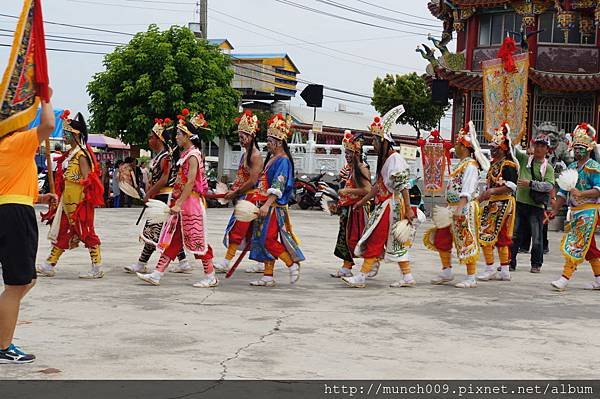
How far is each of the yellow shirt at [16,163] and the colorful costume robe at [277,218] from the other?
4.31 metres

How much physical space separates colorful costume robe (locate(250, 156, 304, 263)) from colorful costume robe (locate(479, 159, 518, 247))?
8.03 ft

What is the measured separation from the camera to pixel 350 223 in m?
11.0

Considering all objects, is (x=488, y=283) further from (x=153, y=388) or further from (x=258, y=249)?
(x=153, y=388)

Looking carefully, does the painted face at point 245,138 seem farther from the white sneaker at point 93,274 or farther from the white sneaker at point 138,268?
the white sneaker at point 93,274

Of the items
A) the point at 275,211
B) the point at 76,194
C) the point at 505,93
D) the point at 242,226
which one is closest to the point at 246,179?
the point at 242,226

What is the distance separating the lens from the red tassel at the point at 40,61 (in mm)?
6133

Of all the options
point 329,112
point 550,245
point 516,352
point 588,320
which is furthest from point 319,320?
point 329,112

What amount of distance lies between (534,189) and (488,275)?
1.71 m

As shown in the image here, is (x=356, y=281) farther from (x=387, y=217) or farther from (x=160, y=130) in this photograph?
(x=160, y=130)

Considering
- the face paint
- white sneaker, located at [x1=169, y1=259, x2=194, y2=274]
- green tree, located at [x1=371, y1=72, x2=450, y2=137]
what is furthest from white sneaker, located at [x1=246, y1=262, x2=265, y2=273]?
green tree, located at [x1=371, y1=72, x2=450, y2=137]

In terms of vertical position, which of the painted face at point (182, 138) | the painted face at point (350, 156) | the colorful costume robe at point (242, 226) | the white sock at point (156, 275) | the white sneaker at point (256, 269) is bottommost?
the white sneaker at point (256, 269)

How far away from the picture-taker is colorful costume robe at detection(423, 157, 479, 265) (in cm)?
1052

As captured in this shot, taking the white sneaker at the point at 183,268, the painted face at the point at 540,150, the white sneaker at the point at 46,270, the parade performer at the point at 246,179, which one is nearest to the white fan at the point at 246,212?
the parade performer at the point at 246,179

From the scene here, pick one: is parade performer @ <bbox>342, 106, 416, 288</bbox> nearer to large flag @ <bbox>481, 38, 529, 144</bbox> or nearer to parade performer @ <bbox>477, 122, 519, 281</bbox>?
parade performer @ <bbox>477, 122, 519, 281</bbox>
